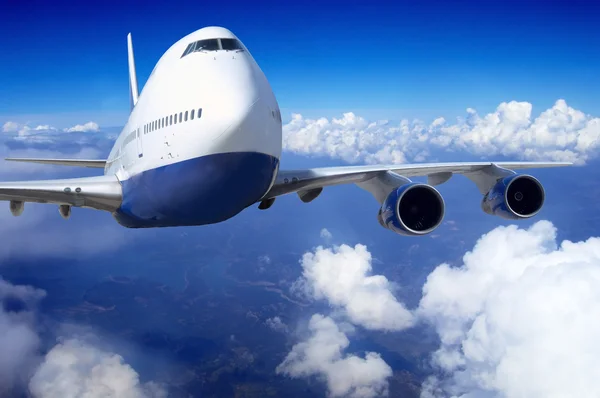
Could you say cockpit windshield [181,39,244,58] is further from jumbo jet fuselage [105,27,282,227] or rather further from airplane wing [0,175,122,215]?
airplane wing [0,175,122,215]

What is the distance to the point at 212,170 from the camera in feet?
39.5

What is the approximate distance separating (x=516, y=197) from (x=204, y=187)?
1289cm

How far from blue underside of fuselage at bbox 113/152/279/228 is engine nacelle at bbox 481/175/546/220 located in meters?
10.4

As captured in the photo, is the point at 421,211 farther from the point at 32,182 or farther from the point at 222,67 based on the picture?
the point at 32,182

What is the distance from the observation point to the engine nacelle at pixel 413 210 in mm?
16969

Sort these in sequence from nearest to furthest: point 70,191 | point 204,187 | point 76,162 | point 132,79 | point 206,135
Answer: point 206,135 < point 204,187 < point 70,191 < point 76,162 < point 132,79

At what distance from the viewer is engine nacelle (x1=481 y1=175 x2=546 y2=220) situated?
64.3ft

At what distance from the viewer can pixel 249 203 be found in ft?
45.2

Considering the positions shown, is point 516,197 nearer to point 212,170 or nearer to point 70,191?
point 212,170

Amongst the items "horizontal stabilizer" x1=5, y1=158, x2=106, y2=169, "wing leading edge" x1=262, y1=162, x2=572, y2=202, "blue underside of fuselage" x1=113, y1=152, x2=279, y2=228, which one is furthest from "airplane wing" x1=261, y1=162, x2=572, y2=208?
"horizontal stabilizer" x1=5, y1=158, x2=106, y2=169

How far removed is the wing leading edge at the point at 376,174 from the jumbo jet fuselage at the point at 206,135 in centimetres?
399

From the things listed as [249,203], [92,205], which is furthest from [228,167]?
[92,205]

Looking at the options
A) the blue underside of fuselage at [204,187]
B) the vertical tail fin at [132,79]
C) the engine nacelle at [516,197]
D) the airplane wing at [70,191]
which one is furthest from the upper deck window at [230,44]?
the vertical tail fin at [132,79]

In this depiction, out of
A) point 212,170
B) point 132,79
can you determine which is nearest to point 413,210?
point 212,170
